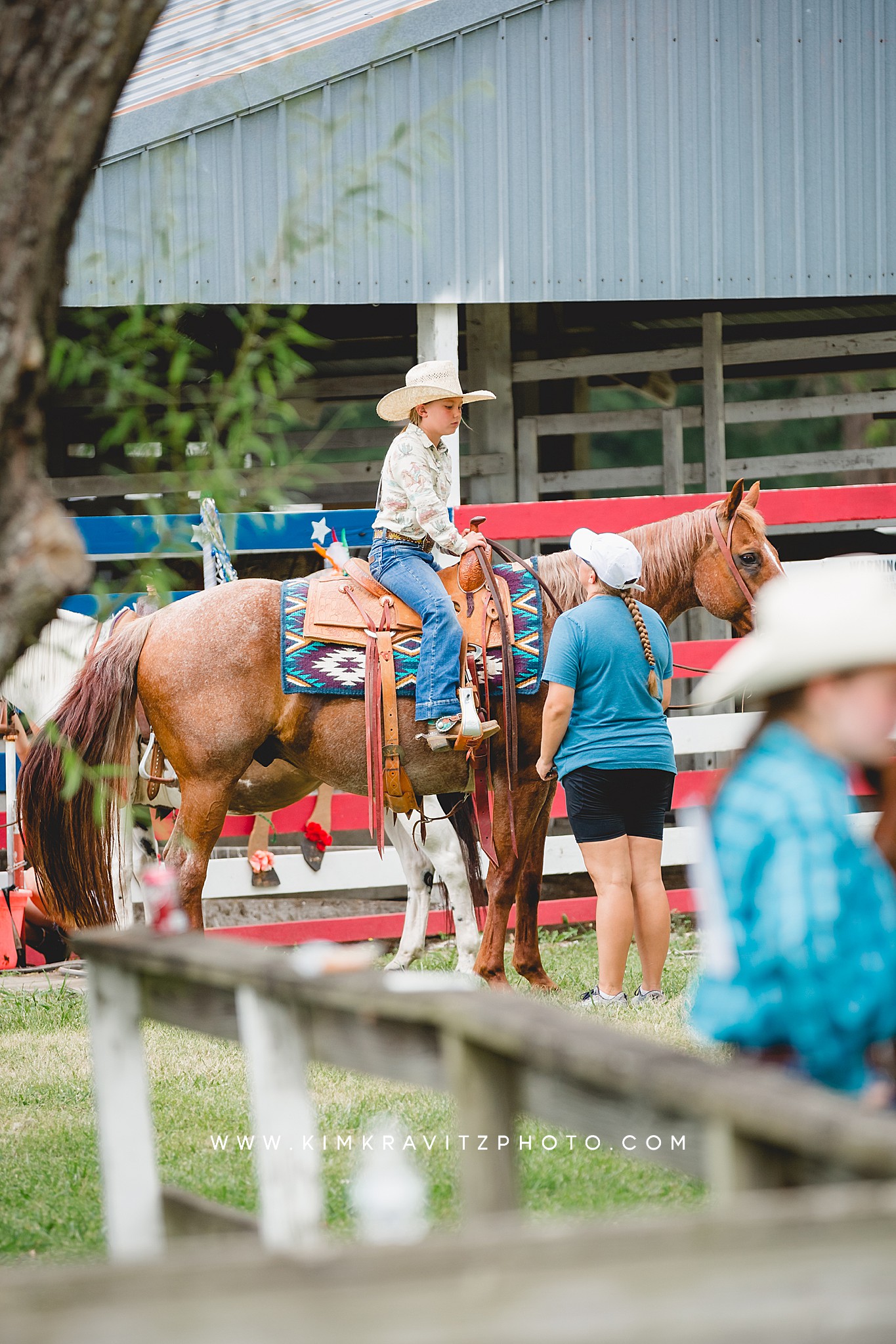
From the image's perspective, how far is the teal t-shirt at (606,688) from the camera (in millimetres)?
5496

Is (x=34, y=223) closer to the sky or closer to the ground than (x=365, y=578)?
closer to the sky

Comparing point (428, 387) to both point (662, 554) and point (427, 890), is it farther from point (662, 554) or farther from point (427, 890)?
point (427, 890)

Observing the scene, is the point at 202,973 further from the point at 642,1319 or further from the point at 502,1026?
the point at 642,1319

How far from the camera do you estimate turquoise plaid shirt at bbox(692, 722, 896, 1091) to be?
1.90 meters

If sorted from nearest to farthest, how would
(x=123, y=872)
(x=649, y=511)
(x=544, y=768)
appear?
1. (x=544, y=768)
2. (x=123, y=872)
3. (x=649, y=511)

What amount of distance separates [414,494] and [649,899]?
2.01m

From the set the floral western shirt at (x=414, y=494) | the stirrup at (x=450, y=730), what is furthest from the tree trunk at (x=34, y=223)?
the stirrup at (x=450, y=730)

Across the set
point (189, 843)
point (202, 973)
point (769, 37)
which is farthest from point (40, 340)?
point (769, 37)

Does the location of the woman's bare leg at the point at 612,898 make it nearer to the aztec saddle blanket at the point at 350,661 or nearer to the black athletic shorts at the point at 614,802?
the black athletic shorts at the point at 614,802

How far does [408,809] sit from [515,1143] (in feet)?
15.7

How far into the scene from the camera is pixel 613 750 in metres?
5.48

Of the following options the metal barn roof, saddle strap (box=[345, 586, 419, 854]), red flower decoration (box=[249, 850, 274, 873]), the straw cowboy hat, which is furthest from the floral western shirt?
the straw cowboy hat

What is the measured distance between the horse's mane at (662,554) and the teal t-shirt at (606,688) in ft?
2.74

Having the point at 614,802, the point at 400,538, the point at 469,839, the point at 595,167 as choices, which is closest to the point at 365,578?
the point at 400,538
